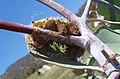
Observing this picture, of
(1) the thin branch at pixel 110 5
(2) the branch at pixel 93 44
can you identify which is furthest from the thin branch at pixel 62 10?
(1) the thin branch at pixel 110 5

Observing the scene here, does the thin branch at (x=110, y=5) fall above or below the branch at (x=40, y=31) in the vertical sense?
above

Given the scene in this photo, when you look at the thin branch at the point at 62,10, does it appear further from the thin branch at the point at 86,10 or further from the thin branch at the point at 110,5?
the thin branch at the point at 110,5

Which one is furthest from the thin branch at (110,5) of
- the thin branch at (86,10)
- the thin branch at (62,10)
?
the thin branch at (62,10)

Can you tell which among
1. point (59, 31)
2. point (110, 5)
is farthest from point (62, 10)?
point (110, 5)

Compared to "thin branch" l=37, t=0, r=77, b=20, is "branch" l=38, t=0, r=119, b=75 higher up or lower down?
lower down

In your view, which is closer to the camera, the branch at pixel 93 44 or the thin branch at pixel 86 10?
the branch at pixel 93 44

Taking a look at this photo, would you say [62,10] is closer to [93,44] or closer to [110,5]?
[93,44]

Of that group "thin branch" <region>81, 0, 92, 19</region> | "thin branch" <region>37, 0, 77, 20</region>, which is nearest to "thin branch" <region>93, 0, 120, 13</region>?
"thin branch" <region>81, 0, 92, 19</region>

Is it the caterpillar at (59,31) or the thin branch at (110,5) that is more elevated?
the thin branch at (110,5)

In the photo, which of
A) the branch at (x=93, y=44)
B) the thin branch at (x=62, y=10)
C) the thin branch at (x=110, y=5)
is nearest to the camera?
the branch at (x=93, y=44)

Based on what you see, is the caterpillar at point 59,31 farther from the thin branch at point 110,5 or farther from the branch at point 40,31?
the thin branch at point 110,5

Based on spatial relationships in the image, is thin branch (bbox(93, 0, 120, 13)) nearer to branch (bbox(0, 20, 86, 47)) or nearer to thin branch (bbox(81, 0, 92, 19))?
thin branch (bbox(81, 0, 92, 19))

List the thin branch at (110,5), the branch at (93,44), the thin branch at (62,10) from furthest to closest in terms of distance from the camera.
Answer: the thin branch at (110,5) < the thin branch at (62,10) < the branch at (93,44)
